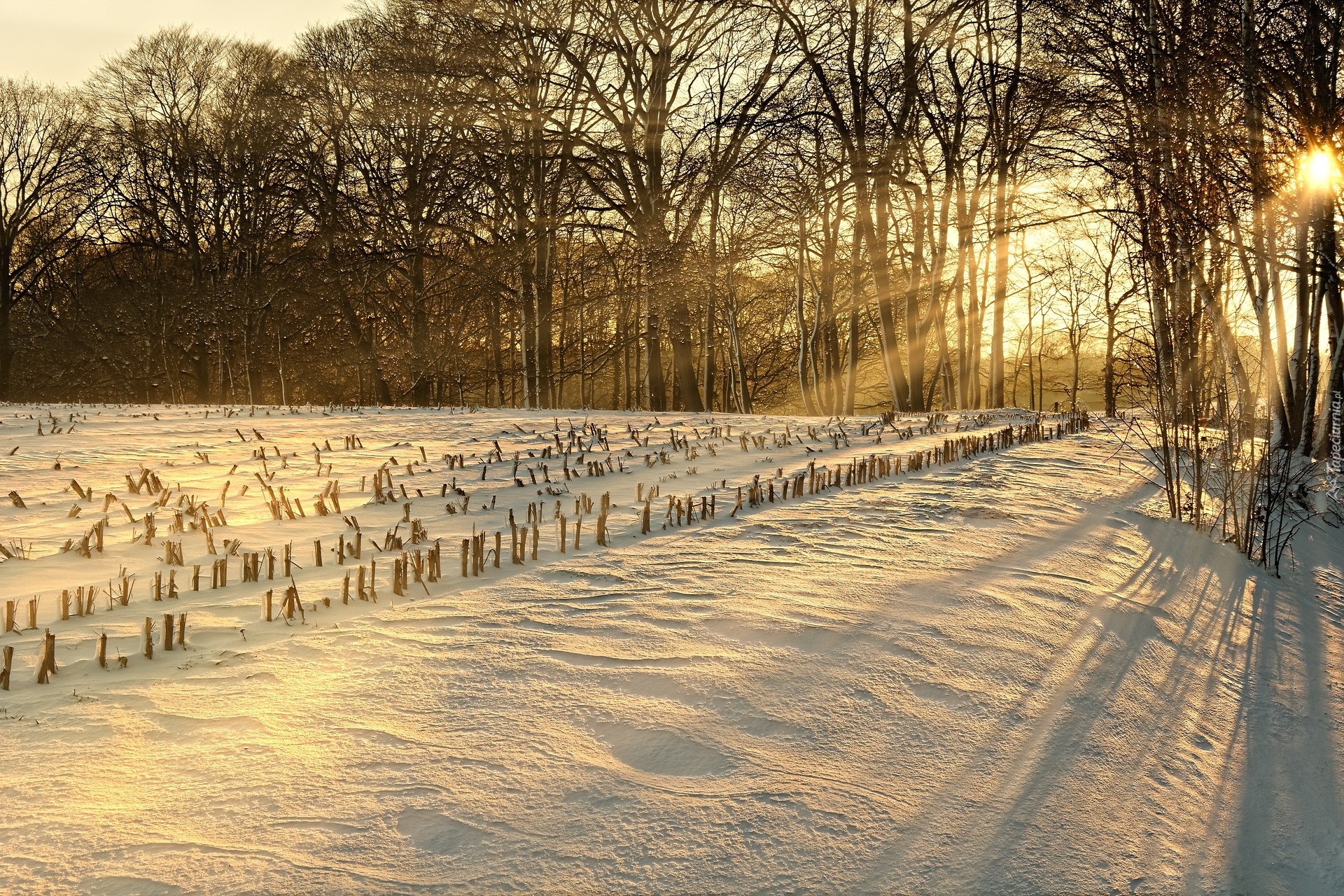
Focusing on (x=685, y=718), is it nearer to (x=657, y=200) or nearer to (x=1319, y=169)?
(x=1319, y=169)

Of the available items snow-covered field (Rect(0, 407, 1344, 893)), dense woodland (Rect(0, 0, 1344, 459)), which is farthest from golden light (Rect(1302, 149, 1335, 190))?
snow-covered field (Rect(0, 407, 1344, 893))

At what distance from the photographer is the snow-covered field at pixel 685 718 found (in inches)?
80.7

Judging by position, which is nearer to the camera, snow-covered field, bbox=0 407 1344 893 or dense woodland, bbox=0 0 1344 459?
snow-covered field, bbox=0 407 1344 893

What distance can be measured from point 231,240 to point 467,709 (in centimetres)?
2735

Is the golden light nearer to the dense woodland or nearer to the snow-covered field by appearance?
the dense woodland

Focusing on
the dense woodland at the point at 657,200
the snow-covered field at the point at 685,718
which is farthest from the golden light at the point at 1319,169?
the snow-covered field at the point at 685,718

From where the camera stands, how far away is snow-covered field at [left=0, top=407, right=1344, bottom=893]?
6.73 ft

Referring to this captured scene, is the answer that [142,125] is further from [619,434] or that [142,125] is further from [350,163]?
[619,434]

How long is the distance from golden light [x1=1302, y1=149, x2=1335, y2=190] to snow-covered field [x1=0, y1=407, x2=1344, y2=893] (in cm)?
551

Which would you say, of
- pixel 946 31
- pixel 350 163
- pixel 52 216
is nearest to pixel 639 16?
pixel 946 31

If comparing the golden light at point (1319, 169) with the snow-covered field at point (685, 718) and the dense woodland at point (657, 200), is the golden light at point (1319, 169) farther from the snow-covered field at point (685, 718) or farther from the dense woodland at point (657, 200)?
the snow-covered field at point (685, 718)

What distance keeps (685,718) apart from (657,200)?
58.6 feet

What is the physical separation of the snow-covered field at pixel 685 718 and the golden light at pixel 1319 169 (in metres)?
5.51

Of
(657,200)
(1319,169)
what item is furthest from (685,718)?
(657,200)
